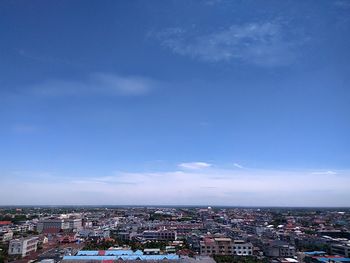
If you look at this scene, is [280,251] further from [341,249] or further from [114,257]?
[114,257]

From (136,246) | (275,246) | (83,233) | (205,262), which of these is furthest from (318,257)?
(83,233)

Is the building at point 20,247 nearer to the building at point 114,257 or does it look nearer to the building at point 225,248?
the building at point 114,257

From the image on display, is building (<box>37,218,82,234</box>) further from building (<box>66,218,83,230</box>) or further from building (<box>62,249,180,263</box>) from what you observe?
building (<box>62,249,180,263</box>)

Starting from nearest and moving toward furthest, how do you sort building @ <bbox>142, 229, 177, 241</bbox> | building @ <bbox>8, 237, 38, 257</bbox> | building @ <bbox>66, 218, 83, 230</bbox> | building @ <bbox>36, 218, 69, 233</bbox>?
building @ <bbox>8, 237, 38, 257</bbox>
building @ <bbox>142, 229, 177, 241</bbox>
building @ <bbox>36, 218, 69, 233</bbox>
building @ <bbox>66, 218, 83, 230</bbox>

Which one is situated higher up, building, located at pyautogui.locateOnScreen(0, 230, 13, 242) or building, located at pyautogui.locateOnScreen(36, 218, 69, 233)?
building, located at pyautogui.locateOnScreen(36, 218, 69, 233)

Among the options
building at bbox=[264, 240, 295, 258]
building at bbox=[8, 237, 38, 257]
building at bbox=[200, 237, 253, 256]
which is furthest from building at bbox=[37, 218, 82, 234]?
building at bbox=[264, 240, 295, 258]

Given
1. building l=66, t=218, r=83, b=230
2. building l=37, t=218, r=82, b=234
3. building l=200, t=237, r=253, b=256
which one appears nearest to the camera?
building l=200, t=237, r=253, b=256

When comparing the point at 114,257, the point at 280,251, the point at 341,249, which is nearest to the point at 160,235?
the point at 280,251

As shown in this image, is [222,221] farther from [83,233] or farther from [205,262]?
[205,262]

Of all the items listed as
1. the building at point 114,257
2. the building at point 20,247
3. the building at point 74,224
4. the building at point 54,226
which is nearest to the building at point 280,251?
the building at point 114,257
